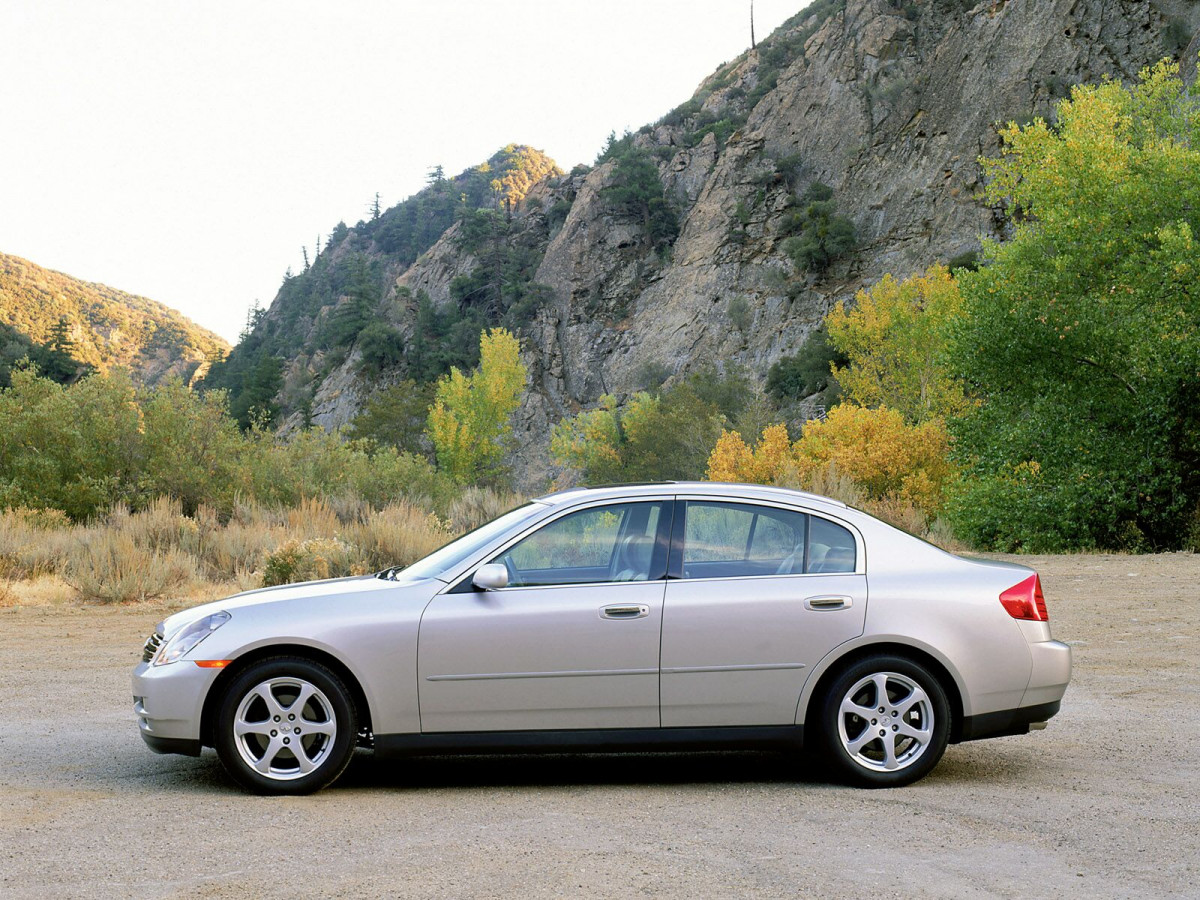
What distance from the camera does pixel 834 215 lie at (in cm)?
7006

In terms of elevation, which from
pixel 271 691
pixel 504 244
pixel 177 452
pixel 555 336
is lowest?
pixel 271 691

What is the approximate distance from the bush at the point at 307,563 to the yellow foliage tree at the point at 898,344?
3383 cm

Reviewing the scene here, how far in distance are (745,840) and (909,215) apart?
2592 inches

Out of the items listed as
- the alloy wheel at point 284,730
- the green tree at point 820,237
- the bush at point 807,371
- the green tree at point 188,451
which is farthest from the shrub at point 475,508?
the green tree at point 820,237

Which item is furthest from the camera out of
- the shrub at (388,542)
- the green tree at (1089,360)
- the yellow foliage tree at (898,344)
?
the yellow foliage tree at (898,344)

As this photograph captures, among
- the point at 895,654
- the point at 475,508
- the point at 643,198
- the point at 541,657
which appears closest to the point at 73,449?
the point at 475,508

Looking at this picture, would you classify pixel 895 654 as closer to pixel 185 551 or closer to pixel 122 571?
pixel 122 571

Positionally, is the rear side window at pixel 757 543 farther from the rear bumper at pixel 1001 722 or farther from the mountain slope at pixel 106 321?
the mountain slope at pixel 106 321

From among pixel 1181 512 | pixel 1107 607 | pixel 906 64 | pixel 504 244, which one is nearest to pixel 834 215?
pixel 906 64

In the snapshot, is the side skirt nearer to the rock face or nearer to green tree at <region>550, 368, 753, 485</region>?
green tree at <region>550, 368, 753, 485</region>

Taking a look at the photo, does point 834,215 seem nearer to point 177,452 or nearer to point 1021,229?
point 1021,229

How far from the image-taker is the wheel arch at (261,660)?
19.0 feet

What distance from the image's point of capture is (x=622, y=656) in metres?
5.80

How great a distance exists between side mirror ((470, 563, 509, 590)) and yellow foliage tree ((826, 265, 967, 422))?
41.3 meters
